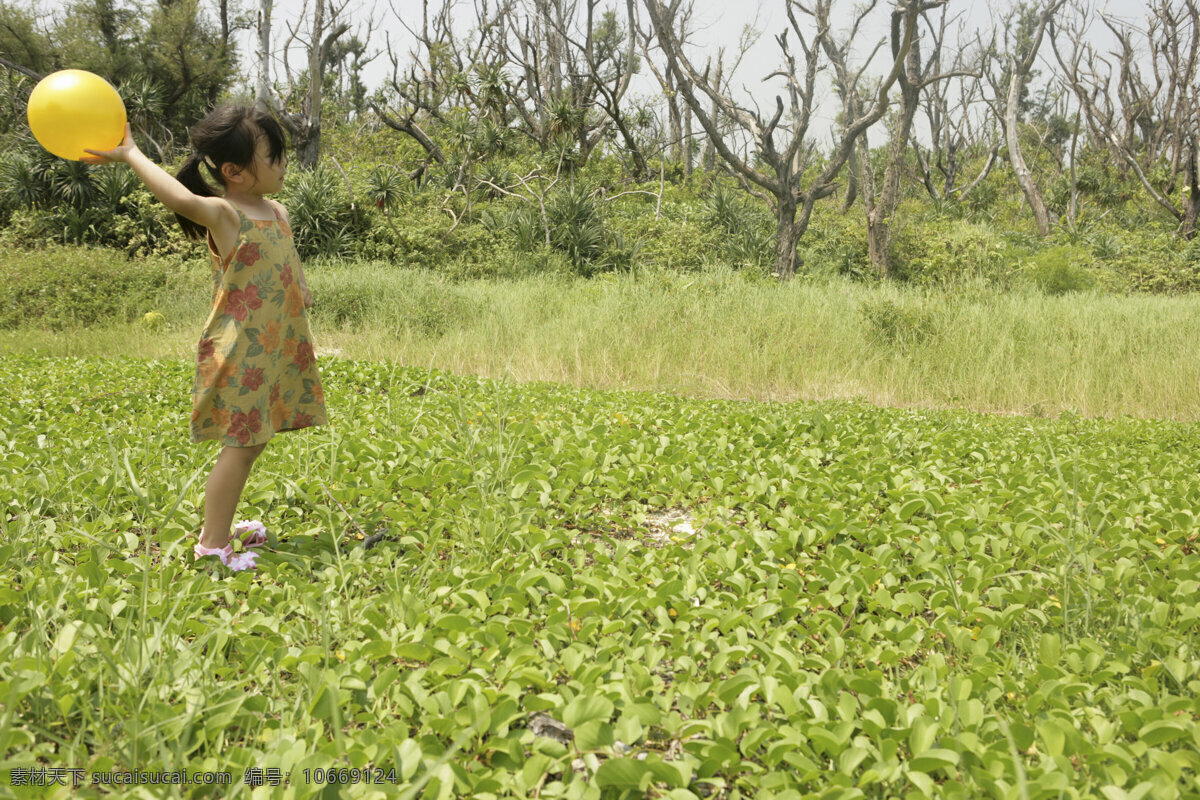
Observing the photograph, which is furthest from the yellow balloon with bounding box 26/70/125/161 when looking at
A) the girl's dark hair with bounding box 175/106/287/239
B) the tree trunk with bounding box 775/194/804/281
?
the tree trunk with bounding box 775/194/804/281

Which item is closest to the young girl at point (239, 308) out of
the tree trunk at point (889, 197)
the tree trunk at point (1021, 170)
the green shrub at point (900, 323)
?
the green shrub at point (900, 323)

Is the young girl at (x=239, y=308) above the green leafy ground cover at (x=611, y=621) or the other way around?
above

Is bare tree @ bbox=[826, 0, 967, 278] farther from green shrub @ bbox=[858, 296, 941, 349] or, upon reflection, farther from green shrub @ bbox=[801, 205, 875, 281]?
green shrub @ bbox=[858, 296, 941, 349]

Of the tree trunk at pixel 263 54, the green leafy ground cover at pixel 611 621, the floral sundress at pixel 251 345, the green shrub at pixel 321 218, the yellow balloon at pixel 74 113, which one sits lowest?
the green leafy ground cover at pixel 611 621

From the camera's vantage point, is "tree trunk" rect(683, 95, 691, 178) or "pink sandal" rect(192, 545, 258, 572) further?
"tree trunk" rect(683, 95, 691, 178)

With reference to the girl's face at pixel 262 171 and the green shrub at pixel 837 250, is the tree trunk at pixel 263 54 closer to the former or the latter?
the green shrub at pixel 837 250

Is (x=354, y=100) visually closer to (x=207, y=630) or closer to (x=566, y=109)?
(x=566, y=109)

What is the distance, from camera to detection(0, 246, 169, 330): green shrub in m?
11.3

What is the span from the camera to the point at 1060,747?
5.87 ft

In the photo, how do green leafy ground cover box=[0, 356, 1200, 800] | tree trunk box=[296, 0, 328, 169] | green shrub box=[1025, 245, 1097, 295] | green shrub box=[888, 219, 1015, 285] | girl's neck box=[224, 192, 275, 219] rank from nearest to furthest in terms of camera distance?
green leafy ground cover box=[0, 356, 1200, 800]
girl's neck box=[224, 192, 275, 219]
green shrub box=[888, 219, 1015, 285]
green shrub box=[1025, 245, 1097, 295]
tree trunk box=[296, 0, 328, 169]

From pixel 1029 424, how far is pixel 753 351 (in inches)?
121

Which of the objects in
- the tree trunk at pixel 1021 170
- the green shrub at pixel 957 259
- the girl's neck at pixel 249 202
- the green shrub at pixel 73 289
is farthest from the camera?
the tree trunk at pixel 1021 170

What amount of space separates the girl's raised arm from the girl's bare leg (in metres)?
0.78

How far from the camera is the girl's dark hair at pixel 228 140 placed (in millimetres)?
2725
